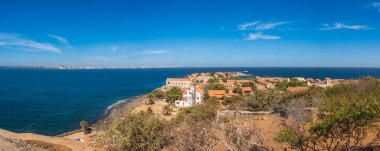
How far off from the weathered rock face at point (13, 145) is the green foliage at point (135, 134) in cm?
858

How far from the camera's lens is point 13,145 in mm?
25969

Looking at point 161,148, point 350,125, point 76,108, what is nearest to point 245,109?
point 161,148

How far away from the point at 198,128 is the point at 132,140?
5.07 metres

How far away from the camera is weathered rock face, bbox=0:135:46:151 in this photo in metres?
24.5

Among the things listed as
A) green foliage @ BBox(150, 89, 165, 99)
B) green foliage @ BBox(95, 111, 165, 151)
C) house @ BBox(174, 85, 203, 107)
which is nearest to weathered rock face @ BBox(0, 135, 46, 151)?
green foliage @ BBox(95, 111, 165, 151)

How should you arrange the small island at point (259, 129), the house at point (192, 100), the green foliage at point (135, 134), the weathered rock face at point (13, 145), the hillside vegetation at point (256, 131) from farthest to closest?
the house at point (192, 100), the weathered rock face at point (13, 145), the green foliage at point (135, 134), the small island at point (259, 129), the hillside vegetation at point (256, 131)

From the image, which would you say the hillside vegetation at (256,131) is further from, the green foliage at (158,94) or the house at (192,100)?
the green foliage at (158,94)

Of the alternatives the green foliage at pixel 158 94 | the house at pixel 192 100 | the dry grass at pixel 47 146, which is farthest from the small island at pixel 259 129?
the green foliage at pixel 158 94

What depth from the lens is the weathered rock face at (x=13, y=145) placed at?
24.5 metres

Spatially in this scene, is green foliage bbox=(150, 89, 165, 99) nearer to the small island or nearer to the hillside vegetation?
the small island

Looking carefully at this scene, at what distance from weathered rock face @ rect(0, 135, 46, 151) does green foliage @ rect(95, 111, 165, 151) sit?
8.58 metres

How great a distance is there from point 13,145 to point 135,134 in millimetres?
12864

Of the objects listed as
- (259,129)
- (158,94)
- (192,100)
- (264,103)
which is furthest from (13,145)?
(158,94)

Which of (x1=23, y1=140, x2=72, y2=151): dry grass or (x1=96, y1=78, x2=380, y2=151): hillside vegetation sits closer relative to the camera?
(x1=96, y1=78, x2=380, y2=151): hillside vegetation
